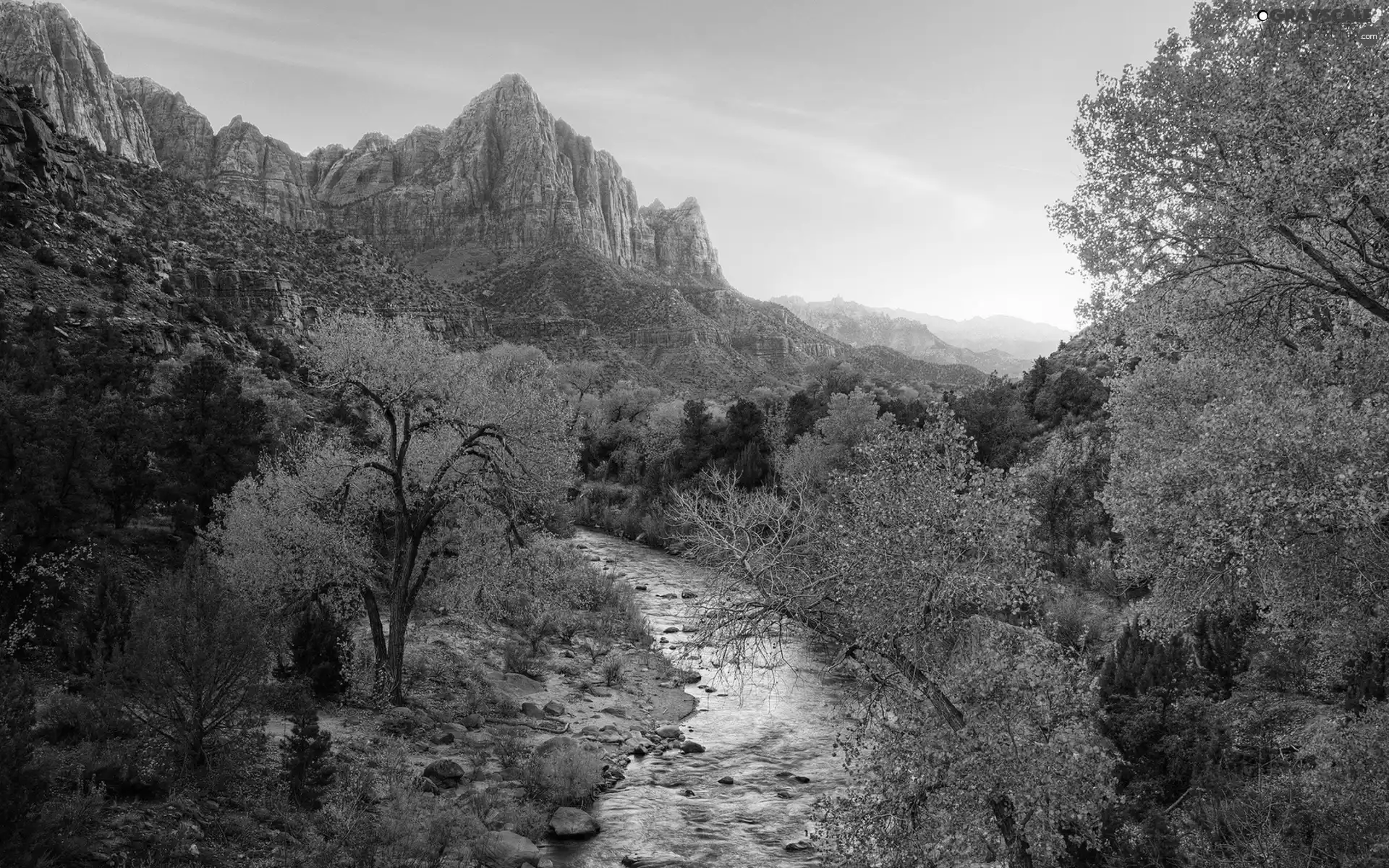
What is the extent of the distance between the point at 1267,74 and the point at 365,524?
66.4 feet

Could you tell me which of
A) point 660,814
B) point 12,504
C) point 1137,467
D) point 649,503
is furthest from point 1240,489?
point 649,503

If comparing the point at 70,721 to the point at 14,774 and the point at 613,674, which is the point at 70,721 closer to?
the point at 14,774

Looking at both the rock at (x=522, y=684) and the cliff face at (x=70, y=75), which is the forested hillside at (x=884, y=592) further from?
the cliff face at (x=70, y=75)

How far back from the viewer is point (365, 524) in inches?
729

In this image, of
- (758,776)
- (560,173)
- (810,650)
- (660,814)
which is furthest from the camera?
(560,173)

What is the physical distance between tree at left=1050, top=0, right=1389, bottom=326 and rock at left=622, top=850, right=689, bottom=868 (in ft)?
42.1

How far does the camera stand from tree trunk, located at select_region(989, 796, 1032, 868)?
27.6 feet

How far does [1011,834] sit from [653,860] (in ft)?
24.4

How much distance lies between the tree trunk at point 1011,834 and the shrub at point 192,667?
11.5 m

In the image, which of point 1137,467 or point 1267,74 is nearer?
point 1267,74

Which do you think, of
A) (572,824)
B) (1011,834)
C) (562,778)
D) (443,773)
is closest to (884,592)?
(1011,834)

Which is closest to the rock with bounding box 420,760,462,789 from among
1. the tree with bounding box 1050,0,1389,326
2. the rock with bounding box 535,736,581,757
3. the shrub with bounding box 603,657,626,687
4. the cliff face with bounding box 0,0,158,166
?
the rock with bounding box 535,736,581,757

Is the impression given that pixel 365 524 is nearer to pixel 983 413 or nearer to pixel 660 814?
pixel 660 814

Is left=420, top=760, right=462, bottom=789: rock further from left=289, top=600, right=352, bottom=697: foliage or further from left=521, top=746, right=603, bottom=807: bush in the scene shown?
left=289, top=600, right=352, bottom=697: foliage
